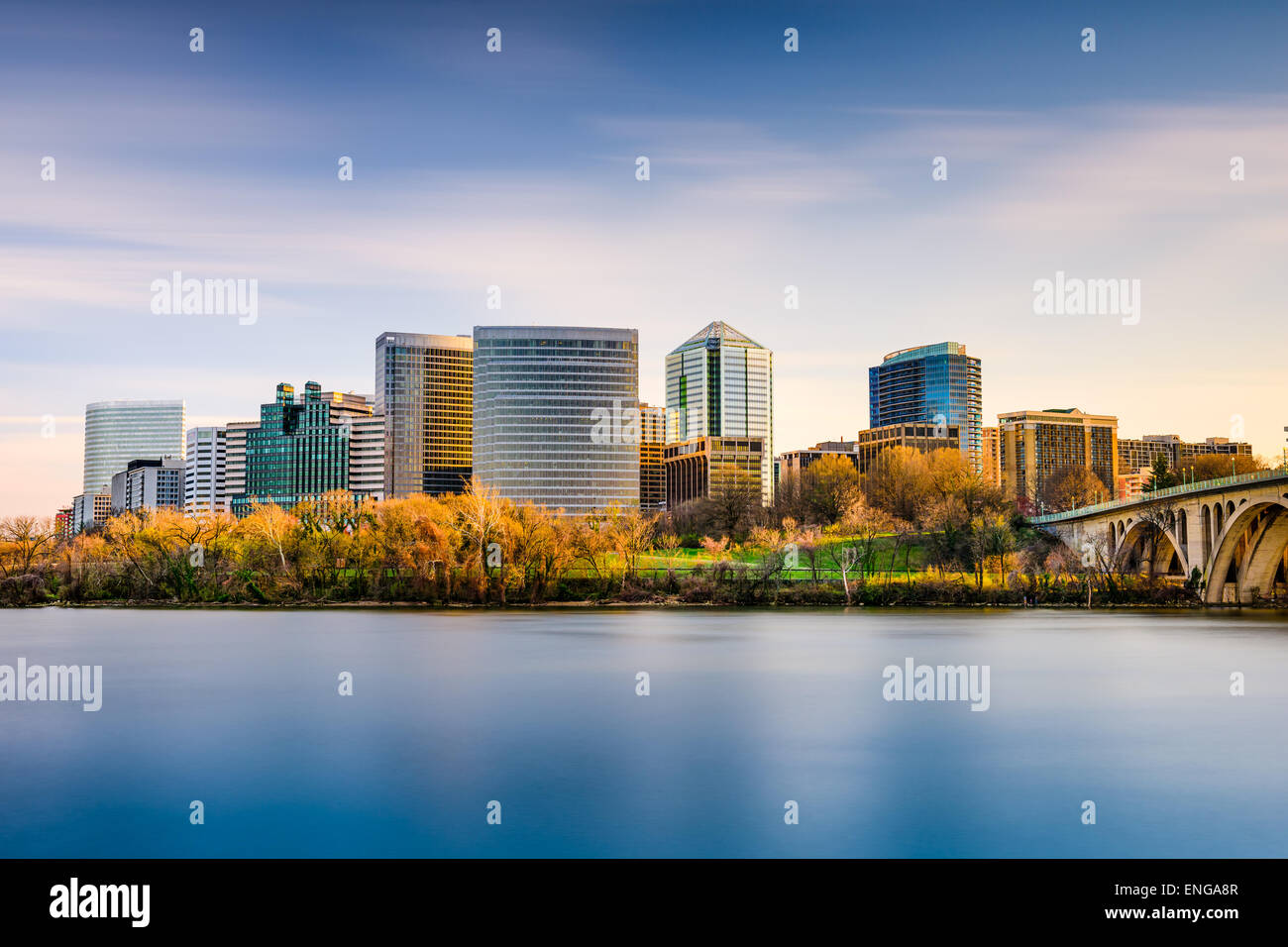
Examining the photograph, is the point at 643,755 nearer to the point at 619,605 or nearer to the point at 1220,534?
the point at 619,605

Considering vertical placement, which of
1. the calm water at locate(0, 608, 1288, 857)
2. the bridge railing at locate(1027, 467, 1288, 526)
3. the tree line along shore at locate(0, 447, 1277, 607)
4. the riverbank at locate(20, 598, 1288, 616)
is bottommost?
the riverbank at locate(20, 598, 1288, 616)

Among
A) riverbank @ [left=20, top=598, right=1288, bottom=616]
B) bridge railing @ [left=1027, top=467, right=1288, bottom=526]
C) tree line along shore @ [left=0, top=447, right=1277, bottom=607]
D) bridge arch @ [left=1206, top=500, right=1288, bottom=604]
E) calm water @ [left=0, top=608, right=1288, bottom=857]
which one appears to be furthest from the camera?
tree line along shore @ [left=0, top=447, right=1277, bottom=607]

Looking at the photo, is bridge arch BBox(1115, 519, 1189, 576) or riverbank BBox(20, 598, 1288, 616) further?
Answer: bridge arch BBox(1115, 519, 1189, 576)

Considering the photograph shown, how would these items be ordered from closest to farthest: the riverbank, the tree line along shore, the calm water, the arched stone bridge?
the calm water → the arched stone bridge → the riverbank → the tree line along shore

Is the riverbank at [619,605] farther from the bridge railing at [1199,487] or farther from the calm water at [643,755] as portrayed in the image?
the calm water at [643,755]

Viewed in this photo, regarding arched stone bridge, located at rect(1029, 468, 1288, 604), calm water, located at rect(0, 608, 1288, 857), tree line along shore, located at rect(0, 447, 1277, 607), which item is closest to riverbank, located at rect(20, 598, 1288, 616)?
tree line along shore, located at rect(0, 447, 1277, 607)

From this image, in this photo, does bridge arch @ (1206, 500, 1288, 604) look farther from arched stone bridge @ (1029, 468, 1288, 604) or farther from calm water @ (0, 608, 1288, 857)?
calm water @ (0, 608, 1288, 857)

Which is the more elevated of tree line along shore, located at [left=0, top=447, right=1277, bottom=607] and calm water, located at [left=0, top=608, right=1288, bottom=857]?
tree line along shore, located at [left=0, top=447, right=1277, bottom=607]

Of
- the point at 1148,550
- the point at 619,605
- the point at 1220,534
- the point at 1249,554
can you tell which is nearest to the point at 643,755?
the point at 619,605
